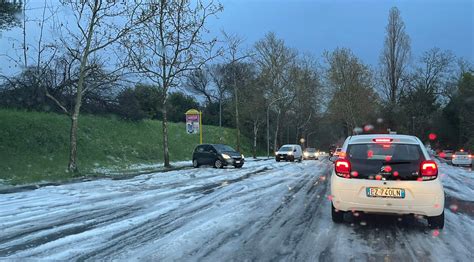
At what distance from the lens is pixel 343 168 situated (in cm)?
778

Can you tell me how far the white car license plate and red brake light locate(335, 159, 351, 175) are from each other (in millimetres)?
470

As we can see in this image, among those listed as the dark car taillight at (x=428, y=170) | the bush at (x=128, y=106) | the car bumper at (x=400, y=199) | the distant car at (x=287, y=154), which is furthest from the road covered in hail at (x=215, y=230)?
the distant car at (x=287, y=154)

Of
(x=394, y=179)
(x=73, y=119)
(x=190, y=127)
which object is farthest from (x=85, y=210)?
(x=190, y=127)

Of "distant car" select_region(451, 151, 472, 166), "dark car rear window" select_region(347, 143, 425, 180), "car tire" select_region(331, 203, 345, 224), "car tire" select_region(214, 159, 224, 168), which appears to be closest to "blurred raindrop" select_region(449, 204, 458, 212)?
"dark car rear window" select_region(347, 143, 425, 180)

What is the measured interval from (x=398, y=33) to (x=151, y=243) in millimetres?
64615

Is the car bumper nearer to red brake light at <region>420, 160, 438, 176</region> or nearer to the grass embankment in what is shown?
red brake light at <region>420, 160, 438, 176</region>

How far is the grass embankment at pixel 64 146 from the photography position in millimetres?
21266

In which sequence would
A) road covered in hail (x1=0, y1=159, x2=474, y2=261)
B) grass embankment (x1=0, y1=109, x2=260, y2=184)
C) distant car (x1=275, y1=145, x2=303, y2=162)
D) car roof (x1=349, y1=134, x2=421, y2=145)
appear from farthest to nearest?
distant car (x1=275, y1=145, x2=303, y2=162) < grass embankment (x1=0, y1=109, x2=260, y2=184) < car roof (x1=349, y1=134, x2=421, y2=145) < road covered in hail (x1=0, y1=159, x2=474, y2=261)

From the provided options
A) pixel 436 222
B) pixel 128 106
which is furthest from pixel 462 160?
pixel 436 222

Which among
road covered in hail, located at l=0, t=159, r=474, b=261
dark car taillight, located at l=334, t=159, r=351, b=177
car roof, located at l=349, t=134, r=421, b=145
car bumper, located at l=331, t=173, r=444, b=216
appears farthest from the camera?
car roof, located at l=349, t=134, r=421, b=145

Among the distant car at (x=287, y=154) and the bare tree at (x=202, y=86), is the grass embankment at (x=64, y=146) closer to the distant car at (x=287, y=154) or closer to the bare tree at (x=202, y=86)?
the distant car at (x=287, y=154)

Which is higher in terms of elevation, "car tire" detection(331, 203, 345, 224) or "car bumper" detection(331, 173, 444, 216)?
"car bumper" detection(331, 173, 444, 216)

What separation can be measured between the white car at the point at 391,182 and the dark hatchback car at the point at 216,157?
64.4 feet

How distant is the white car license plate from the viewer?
7367 mm
